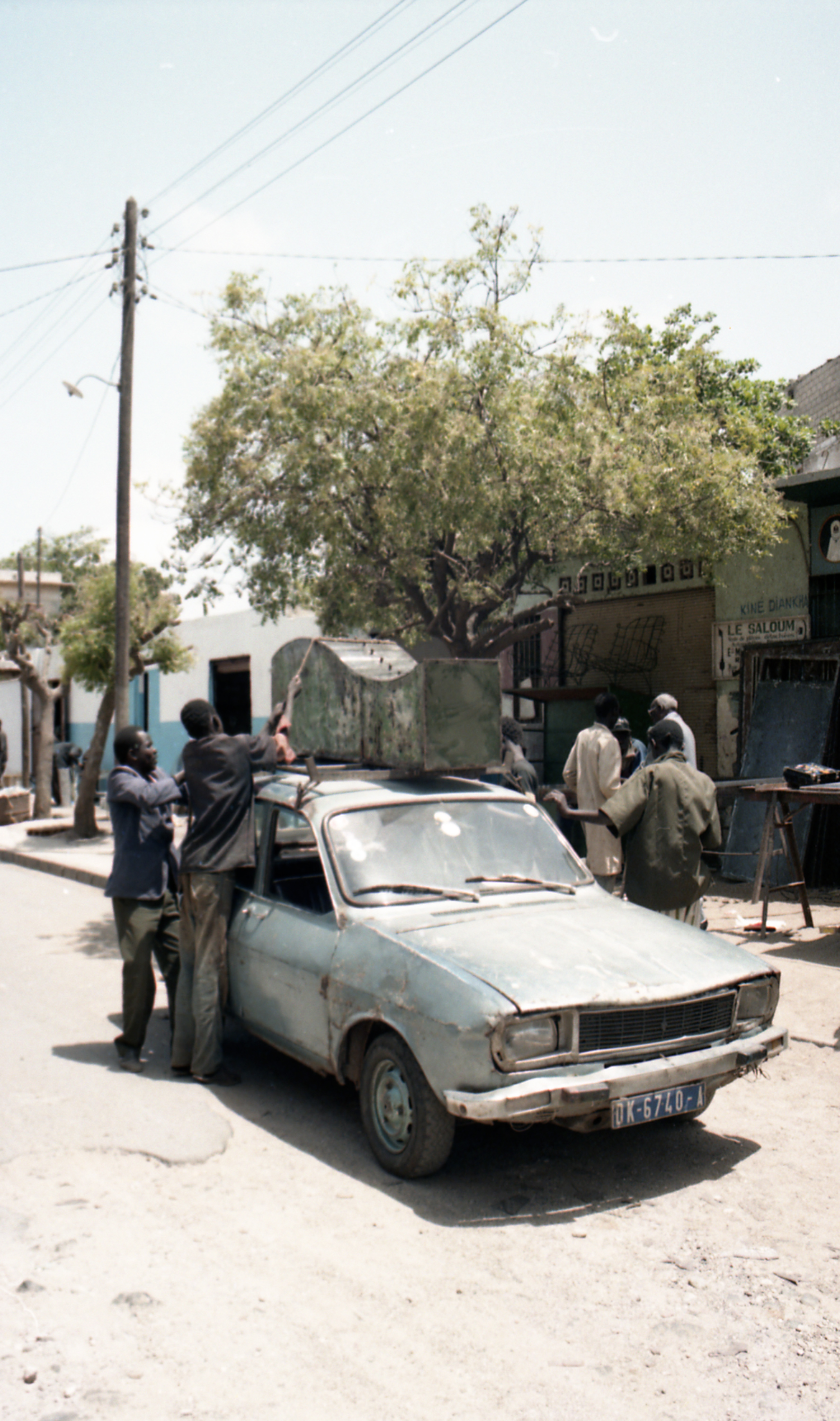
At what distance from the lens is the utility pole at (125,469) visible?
14094mm

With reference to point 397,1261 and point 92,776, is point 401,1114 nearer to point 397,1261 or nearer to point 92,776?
point 397,1261

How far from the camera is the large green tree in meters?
9.36

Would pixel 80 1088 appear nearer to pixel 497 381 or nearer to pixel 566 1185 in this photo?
pixel 566 1185

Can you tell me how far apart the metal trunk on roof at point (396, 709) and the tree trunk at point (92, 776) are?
1088cm

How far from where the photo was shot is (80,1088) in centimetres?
544

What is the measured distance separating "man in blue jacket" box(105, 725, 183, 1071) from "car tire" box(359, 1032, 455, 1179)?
167 cm

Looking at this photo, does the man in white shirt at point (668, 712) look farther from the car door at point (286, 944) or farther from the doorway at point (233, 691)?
the doorway at point (233, 691)

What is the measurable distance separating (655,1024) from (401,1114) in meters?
1.03

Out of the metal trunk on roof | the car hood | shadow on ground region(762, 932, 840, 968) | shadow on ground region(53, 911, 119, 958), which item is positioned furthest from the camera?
shadow on ground region(53, 911, 119, 958)

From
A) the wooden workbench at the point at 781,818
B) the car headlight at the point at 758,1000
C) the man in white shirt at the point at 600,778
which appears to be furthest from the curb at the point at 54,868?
the car headlight at the point at 758,1000

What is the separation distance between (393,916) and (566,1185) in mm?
1240

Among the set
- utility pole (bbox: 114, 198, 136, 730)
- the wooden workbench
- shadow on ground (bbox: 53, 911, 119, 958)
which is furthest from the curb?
the wooden workbench

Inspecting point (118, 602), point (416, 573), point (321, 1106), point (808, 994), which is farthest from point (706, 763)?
point (321, 1106)

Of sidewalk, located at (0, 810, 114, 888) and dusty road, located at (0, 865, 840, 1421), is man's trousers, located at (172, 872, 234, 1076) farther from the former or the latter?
sidewalk, located at (0, 810, 114, 888)
